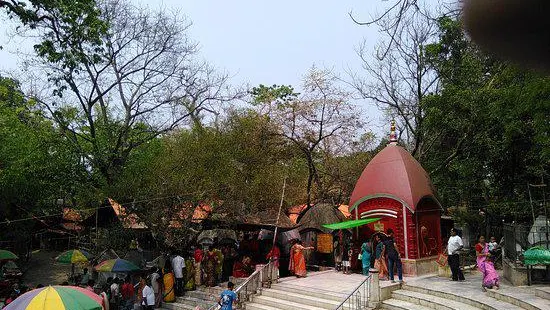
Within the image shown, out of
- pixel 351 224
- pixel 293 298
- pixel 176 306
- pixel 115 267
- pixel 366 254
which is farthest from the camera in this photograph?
pixel 351 224

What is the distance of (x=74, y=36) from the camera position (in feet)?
39.2

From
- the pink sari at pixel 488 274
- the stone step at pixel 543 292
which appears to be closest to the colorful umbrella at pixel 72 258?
the pink sari at pixel 488 274

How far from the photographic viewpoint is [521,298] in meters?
11.1

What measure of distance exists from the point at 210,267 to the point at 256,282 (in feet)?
6.53

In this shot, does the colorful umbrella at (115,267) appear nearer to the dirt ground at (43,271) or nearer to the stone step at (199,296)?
the stone step at (199,296)

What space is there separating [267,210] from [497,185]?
33.4ft

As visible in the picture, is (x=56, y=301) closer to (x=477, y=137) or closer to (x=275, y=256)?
(x=275, y=256)

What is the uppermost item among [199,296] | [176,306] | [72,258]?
[72,258]

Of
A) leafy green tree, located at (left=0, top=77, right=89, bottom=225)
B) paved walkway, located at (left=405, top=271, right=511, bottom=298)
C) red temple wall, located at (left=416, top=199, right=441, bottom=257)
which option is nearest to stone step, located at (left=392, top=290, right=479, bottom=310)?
paved walkway, located at (left=405, top=271, right=511, bottom=298)

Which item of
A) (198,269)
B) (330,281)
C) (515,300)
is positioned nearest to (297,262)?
(330,281)

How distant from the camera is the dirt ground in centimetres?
2220

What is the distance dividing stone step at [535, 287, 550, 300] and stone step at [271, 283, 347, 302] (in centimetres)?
464

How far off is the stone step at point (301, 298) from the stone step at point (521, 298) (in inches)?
157

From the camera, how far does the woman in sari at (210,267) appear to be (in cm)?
1623
